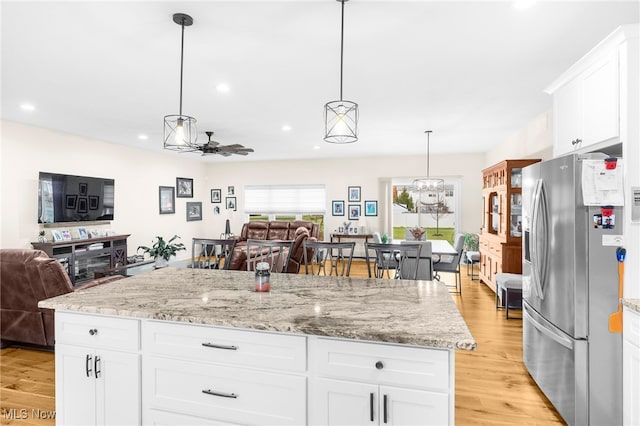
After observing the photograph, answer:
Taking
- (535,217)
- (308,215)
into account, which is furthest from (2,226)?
(535,217)

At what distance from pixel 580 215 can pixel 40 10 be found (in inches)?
145

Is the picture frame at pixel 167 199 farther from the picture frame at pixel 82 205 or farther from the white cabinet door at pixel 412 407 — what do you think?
the white cabinet door at pixel 412 407

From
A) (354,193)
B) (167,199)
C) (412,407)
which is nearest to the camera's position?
(412,407)

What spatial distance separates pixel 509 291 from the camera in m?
4.30

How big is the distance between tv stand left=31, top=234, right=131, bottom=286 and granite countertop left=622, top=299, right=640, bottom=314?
260 inches

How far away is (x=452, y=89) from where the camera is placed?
147 inches

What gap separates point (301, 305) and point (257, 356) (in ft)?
1.10

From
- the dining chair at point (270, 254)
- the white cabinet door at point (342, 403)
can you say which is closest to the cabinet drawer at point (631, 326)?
the white cabinet door at point (342, 403)

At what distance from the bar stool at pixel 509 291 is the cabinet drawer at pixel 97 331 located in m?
4.06

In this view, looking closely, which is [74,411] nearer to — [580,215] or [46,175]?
[580,215]

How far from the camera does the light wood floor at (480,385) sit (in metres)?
2.31

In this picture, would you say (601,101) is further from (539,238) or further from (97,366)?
(97,366)

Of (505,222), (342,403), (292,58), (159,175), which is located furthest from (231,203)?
(342,403)

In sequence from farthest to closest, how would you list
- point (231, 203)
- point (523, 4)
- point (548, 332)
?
point (231, 203) < point (548, 332) < point (523, 4)
